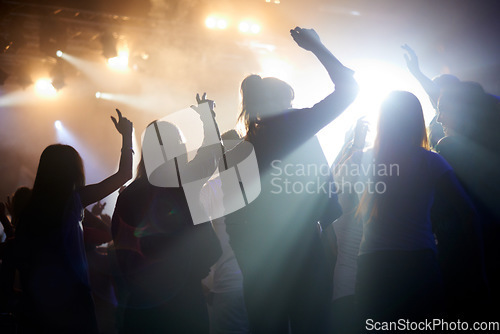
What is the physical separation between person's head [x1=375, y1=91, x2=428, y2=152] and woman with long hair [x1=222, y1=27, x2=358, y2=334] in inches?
15.9

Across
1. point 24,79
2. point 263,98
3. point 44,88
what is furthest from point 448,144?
point 44,88

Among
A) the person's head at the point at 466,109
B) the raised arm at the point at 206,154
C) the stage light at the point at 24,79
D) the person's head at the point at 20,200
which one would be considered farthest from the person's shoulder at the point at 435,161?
the stage light at the point at 24,79

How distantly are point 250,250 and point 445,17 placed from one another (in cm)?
508

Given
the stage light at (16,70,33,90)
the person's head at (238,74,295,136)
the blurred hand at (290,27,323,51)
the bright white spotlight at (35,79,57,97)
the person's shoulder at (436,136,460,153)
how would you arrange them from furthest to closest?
1. the bright white spotlight at (35,79,57,97)
2. the stage light at (16,70,33,90)
3. the person's shoulder at (436,136,460,153)
4. the person's head at (238,74,295,136)
5. the blurred hand at (290,27,323,51)

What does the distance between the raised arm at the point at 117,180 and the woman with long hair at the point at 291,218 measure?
31.4 inches

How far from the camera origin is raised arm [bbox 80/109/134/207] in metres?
2.04

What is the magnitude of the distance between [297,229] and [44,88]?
1188cm

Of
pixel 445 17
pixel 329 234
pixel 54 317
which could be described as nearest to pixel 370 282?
pixel 329 234

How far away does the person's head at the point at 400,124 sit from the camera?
5.71 ft

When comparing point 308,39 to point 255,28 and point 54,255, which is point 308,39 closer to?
point 54,255

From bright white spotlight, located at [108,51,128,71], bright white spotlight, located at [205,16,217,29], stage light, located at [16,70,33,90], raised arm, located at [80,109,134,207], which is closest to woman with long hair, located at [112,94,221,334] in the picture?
raised arm, located at [80,109,134,207]

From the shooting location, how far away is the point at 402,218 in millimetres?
1609

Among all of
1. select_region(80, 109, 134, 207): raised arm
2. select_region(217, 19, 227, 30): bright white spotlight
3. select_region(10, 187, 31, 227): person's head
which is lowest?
select_region(10, 187, 31, 227): person's head

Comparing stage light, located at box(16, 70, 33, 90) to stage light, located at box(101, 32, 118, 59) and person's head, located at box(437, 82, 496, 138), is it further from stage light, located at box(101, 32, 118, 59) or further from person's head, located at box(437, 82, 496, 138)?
person's head, located at box(437, 82, 496, 138)
